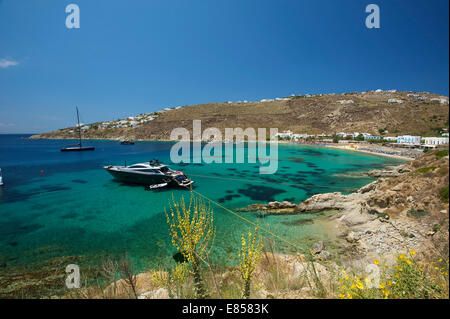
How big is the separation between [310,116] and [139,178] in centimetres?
10848

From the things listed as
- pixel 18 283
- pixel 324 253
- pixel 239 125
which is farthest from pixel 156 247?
pixel 239 125

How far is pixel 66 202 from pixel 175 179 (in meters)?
9.38

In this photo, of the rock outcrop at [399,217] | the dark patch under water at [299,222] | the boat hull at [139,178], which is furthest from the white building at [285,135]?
the dark patch under water at [299,222]

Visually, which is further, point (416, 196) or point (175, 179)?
point (175, 179)

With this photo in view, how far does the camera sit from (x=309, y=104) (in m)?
118

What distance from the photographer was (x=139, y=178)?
21266mm

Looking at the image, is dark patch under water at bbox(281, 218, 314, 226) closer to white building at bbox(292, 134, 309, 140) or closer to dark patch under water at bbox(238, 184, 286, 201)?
dark patch under water at bbox(238, 184, 286, 201)

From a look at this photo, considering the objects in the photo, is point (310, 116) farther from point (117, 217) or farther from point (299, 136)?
point (117, 217)

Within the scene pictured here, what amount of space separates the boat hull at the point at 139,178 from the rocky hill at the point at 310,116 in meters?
84.9

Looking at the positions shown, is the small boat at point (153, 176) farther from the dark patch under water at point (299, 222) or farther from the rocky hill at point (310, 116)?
the rocky hill at point (310, 116)

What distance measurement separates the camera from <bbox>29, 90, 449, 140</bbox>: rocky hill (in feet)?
279

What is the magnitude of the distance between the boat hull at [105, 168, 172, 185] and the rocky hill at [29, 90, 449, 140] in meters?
84.9
